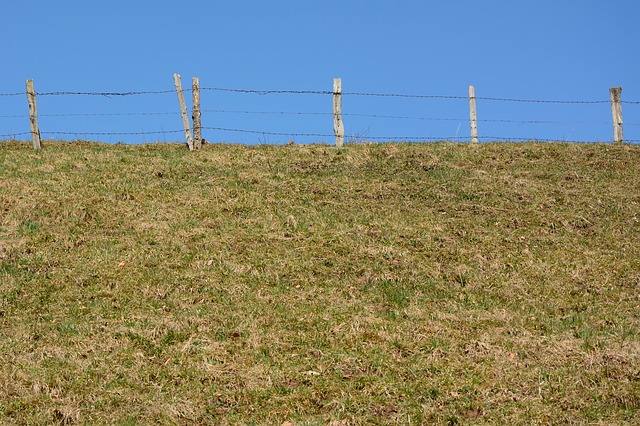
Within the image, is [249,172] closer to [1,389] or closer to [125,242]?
[125,242]

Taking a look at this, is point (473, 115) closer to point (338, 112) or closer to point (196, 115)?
point (338, 112)

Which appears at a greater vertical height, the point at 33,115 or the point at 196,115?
the point at 33,115

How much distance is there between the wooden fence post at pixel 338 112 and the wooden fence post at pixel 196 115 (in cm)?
424

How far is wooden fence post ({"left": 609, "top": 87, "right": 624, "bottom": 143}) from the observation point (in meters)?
27.5

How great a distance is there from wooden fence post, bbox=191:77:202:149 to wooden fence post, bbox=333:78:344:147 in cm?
424

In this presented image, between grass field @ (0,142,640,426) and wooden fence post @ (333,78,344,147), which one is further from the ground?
wooden fence post @ (333,78,344,147)

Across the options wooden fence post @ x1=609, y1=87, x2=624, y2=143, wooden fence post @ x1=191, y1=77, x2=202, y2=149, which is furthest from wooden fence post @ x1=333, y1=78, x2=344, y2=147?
wooden fence post @ x1=609, y1=87, x2=624, y2=143

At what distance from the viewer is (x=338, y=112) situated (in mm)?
25281

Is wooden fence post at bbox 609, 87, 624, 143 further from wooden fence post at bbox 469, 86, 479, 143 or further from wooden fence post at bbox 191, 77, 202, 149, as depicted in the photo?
wooden fence post at bbox 191, 77, 202, 149

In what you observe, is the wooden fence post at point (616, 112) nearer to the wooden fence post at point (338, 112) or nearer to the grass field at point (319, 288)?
the grass field at point (319, 288)

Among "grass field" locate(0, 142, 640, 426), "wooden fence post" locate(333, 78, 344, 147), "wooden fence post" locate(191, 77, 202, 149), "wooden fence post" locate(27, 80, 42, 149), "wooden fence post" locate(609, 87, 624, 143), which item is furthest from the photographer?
"wooden fence post" locate(609, 87, 624, 143)

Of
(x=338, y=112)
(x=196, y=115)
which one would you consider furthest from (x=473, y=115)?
(x=196, y=115)

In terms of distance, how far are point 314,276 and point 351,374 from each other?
3.78m

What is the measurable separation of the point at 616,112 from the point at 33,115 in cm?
1975
